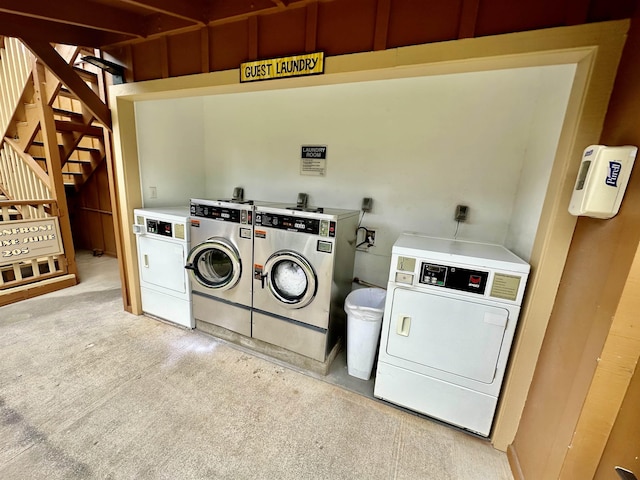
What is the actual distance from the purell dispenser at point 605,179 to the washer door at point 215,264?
84.5 inches

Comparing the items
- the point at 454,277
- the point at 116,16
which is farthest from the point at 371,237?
the point at 116,16

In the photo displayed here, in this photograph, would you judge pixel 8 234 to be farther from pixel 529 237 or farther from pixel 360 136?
pixel 529 237

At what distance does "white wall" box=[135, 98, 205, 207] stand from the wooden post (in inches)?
59.4

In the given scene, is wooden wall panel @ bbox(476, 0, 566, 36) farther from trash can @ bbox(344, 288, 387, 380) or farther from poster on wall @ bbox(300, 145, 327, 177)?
trash can @ bbox(344, 288, 387, 380)

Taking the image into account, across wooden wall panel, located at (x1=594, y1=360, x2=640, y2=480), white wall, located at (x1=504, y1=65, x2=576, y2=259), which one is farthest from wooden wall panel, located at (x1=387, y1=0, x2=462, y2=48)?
wooden wall panel, located at (x1=594, y1=360, x2=640, y2=480)

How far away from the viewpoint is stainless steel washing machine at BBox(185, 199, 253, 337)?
2.15 meters

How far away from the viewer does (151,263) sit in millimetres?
2641

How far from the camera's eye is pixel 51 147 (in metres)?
3.07

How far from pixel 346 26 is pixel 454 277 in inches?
63.0

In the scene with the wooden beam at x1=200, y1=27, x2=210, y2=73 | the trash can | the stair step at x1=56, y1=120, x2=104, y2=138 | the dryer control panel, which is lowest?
the trash can

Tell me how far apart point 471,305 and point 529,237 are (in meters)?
0.58

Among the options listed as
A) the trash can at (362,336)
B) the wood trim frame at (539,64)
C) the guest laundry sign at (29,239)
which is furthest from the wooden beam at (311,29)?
the guest laundry sign at (29,239)

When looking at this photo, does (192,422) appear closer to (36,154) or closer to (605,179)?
(605,179)

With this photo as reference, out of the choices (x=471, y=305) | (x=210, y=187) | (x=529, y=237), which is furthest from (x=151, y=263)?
(x=529, y=237)
